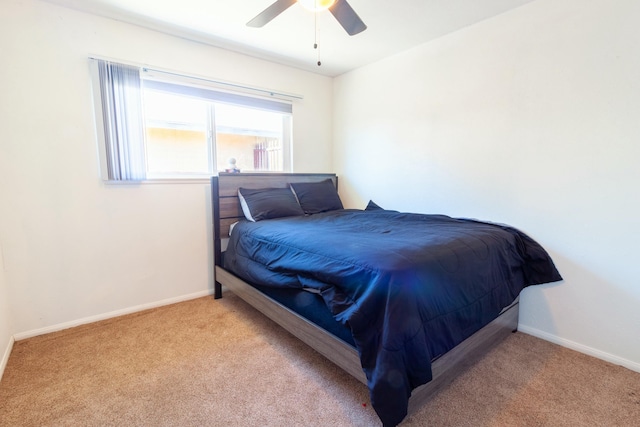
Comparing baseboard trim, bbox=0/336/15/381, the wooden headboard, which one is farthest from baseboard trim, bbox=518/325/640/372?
baseboard trim, bbox=0/336/15/381

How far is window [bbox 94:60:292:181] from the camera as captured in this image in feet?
7.65

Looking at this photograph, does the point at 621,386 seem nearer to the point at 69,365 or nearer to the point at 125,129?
the point at 69,365

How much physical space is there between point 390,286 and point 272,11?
165 centimetres

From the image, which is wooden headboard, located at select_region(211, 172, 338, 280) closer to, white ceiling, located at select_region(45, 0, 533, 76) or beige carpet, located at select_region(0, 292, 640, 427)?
beige carpet, located at select_region(0, 292, 640, 427)

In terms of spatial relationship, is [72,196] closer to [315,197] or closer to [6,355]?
[6,355]

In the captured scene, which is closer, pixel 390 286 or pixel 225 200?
pixel 390 286

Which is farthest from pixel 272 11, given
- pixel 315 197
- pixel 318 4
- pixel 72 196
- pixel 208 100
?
pixel 72 196

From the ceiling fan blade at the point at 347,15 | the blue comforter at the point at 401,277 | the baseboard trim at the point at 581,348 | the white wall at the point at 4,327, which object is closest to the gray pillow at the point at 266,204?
the blue comforter at the point at 401,277

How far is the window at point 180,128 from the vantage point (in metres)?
2.33

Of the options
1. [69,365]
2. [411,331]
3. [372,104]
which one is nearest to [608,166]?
[411,331]

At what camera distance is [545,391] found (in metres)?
1.61

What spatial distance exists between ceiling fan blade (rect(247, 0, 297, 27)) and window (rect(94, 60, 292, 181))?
45.9 inches

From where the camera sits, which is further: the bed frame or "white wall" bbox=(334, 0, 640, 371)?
"white wall" bbox=(334, 0, 640, 371)

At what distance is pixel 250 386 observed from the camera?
1.64 m
